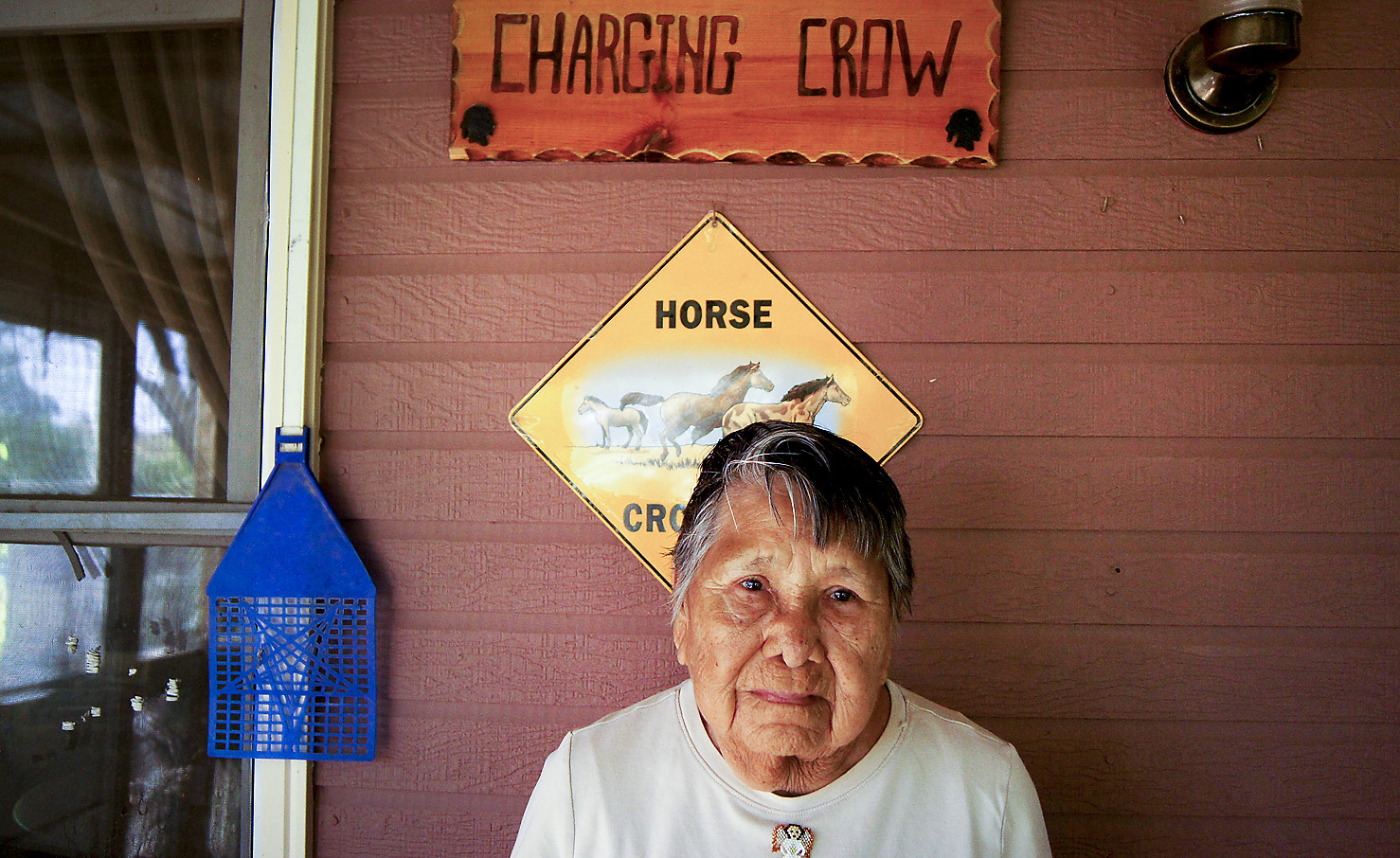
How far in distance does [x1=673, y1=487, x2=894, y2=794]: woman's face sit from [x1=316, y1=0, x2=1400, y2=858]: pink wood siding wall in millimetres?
551

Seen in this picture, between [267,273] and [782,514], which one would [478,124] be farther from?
[782,514]

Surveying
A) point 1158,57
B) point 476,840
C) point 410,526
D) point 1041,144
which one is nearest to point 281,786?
point 476,840

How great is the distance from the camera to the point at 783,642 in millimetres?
1207

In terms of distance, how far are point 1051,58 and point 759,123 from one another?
0.70 m

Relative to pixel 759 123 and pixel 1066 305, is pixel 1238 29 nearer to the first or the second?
pixel 1066 305

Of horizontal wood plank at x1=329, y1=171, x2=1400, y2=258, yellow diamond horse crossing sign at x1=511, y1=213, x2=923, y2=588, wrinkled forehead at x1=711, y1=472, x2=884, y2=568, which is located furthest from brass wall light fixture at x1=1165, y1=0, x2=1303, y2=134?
wrinkled forehead at x1=711, y1=472, x2=884, y2=568

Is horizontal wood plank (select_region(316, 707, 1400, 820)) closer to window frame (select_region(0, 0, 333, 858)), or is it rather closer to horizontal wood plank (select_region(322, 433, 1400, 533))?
horizontal wood plank (select_region(322, 433, 1400, 533))

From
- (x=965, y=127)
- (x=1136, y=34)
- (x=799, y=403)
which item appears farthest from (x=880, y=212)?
(x=1136, y=34)

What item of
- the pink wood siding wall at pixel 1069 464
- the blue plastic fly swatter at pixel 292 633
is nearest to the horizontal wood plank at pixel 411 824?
the pink wood siding wall at pixel 1069 464

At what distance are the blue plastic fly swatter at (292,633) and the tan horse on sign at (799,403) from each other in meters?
0.95

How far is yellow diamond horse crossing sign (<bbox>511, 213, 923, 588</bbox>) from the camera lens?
1775mm

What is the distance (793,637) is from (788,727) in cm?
14

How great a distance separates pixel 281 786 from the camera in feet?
5.88

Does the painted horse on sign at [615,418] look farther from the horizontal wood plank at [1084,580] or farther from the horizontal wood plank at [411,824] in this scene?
the horizontal wood plank at [411,824]
